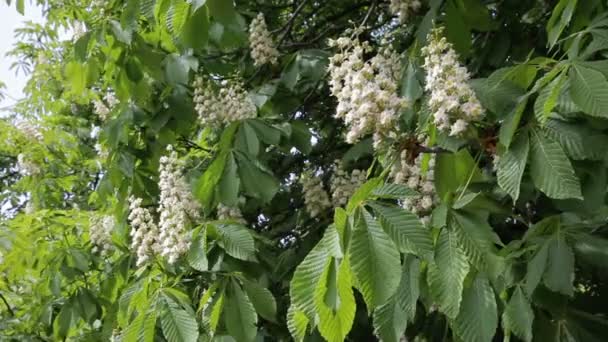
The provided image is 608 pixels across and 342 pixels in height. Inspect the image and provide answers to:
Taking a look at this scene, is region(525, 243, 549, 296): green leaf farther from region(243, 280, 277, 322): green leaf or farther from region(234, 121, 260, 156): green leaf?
region(234, 121, 260, 156): green leaf

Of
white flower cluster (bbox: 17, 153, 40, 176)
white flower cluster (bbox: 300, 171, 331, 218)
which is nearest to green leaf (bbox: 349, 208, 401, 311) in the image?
white flower cluster (bbox: 300, 171, 331, 218)

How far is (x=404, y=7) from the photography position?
9.71 ft

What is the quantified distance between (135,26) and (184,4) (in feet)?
2.08

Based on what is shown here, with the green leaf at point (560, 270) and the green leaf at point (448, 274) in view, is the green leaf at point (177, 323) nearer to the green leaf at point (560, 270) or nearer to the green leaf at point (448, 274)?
the green leaf at point (448, 274)

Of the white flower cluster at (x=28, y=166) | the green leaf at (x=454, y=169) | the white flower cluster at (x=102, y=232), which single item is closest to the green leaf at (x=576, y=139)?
the green leaf at (x=454, y=169)

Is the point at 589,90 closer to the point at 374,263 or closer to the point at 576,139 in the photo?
the point at 576,139

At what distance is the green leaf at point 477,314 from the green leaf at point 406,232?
22 centimetres

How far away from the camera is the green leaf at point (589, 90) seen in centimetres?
157

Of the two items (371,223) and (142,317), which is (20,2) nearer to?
(142,317)

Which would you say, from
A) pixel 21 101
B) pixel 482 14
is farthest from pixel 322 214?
pixel 21 101

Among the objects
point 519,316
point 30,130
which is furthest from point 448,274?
point 30,130

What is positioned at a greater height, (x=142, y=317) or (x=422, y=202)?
(x=422, y=202)

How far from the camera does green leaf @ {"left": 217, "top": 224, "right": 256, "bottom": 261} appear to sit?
246cm

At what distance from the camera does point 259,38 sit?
3312mm
